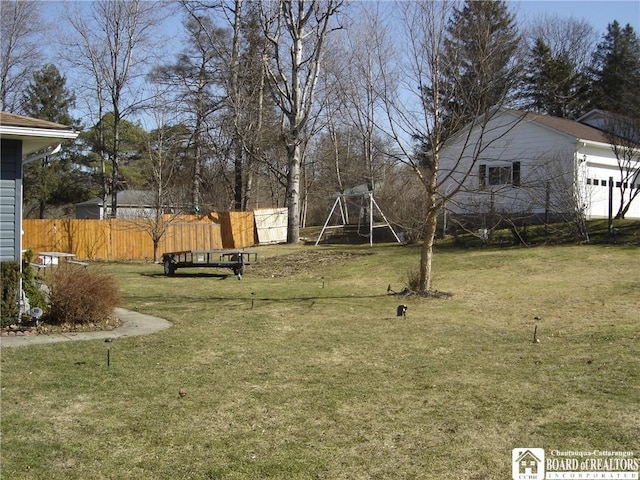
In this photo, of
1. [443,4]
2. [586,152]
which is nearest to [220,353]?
[443,4]

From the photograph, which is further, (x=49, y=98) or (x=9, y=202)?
(x=49, y=98)

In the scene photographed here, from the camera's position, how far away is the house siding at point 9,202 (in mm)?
9328

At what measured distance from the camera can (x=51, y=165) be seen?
4081 centimetres

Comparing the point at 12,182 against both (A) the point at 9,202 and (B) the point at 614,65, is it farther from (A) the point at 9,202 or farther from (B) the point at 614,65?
(B) the point at 614,65

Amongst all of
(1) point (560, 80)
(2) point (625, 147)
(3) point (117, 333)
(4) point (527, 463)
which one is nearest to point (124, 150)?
(1) point (560, 80)

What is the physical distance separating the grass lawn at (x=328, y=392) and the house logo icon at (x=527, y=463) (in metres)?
0.08

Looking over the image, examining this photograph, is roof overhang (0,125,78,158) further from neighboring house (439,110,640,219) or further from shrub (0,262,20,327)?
neighboring house (439,110,640,219)

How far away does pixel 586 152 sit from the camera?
25.8 meters

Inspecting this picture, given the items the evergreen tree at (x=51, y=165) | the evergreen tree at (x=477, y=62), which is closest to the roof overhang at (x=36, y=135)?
the evergreen tree at (x=477, y=62)

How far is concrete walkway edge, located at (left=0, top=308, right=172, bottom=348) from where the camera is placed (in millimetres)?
8242

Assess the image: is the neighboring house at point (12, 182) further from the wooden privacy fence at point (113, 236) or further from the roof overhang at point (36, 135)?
the wooden privacy fence at point (113, 236)

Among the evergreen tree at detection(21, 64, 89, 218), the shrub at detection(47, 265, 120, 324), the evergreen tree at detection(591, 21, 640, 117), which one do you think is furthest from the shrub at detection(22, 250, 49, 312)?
the evergreen tree at detection(591, 21, 640, 117)

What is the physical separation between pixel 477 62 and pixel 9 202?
30.9 feet

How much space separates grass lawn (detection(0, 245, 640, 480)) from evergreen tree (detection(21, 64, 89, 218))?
30879 millimetres
